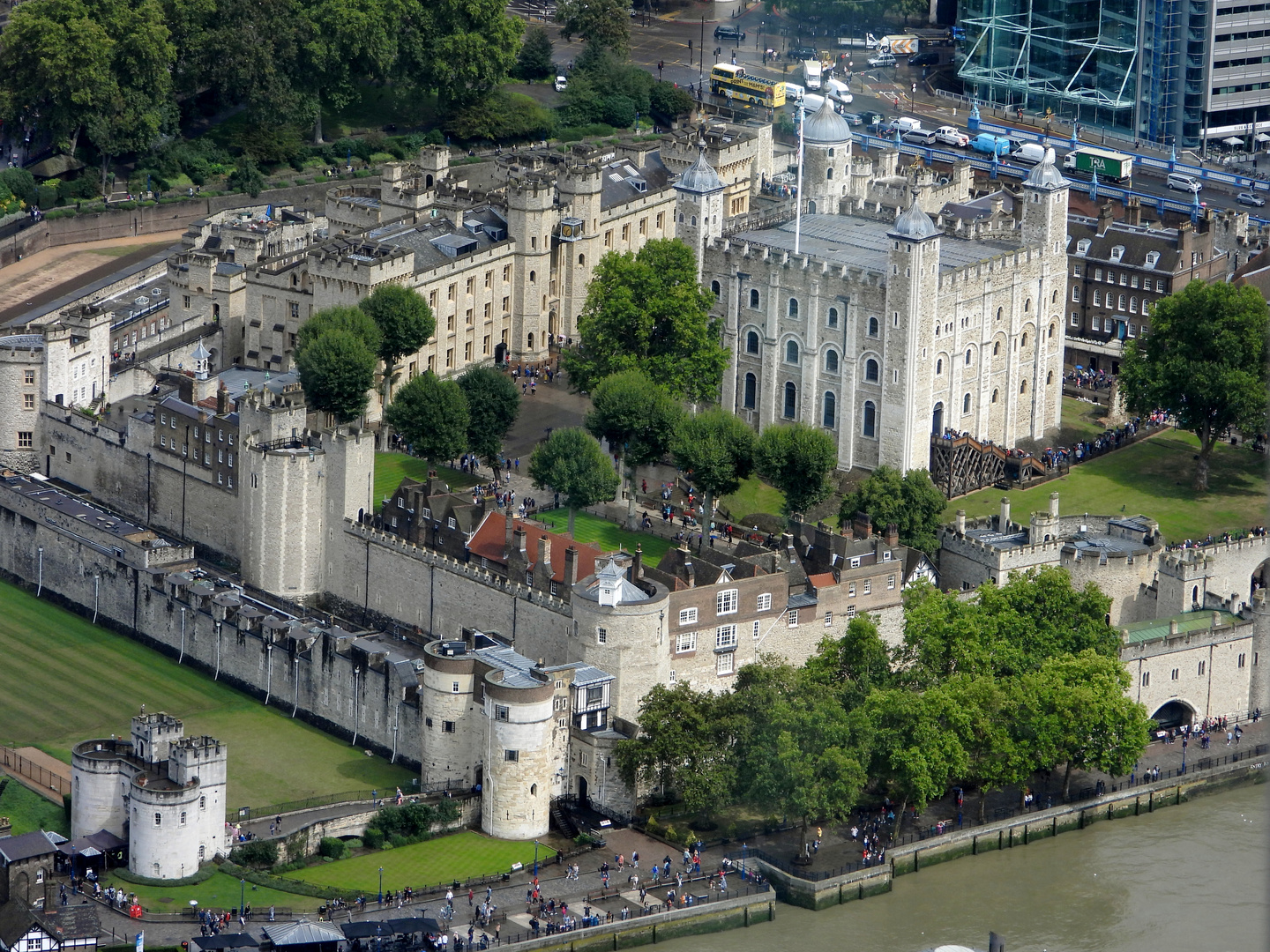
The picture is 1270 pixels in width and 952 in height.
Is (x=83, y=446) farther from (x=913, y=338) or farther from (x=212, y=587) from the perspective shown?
(x=913, y=338)

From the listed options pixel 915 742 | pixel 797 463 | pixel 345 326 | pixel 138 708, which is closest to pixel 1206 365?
pixel 797 463

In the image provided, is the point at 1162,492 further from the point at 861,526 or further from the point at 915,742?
the point at 915,742

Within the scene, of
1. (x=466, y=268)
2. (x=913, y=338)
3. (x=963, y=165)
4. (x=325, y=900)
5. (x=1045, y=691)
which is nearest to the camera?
(x=325, y=900)

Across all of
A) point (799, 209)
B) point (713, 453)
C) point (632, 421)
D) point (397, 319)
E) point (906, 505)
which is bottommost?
point (906, 505)

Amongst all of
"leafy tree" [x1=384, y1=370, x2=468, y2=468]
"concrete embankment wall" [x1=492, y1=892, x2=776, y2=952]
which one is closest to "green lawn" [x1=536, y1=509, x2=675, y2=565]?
"leafy tree" [x1=384, y1=370, x2=468, y2=468]

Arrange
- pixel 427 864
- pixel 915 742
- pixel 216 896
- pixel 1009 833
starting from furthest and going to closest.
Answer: pixel 1009 833
pixel 915 742
pixel 427 864
pixel 216 896

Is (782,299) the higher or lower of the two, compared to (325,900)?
higher

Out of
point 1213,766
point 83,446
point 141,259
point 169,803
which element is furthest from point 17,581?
point 1213,766
